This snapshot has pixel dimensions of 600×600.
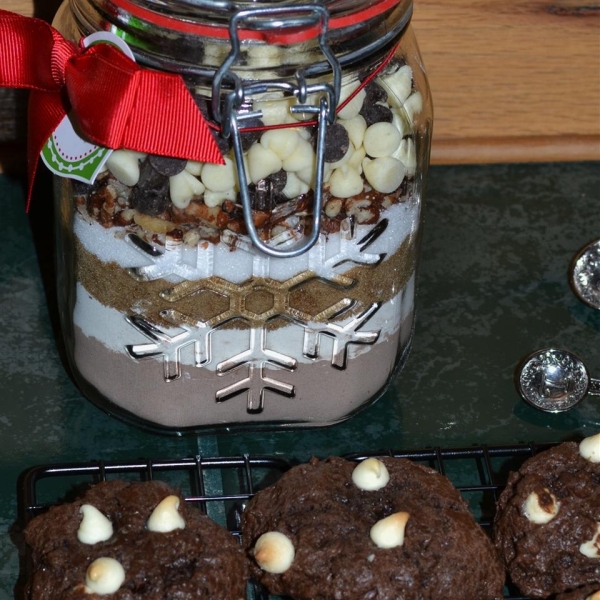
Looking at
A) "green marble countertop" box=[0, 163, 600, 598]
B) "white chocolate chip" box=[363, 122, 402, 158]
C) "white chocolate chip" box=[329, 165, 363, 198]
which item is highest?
"white chocolate chip" box=[363, 122, 402, 158]

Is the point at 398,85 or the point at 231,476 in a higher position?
the point at 398,85

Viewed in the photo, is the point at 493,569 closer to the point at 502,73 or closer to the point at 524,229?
the point at 524,229

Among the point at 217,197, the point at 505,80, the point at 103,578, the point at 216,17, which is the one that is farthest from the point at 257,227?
the point at 505,80

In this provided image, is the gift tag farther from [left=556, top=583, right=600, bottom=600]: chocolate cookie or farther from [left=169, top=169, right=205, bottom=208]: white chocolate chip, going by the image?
[left=556, top=583, right=600, bottom=600]: chocolate cookie

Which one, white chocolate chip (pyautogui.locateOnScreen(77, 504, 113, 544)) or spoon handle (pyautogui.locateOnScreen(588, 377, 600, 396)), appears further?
spoon handle (pyautogui.locateOnScreen(588, 377, 600, 396))

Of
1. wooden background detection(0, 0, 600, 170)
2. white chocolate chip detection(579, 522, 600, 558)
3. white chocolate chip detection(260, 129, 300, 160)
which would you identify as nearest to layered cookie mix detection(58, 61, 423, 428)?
white chocolate chip detection(260, 129, 300, 160)

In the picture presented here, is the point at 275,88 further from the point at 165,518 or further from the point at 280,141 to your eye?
the point at 165,518
